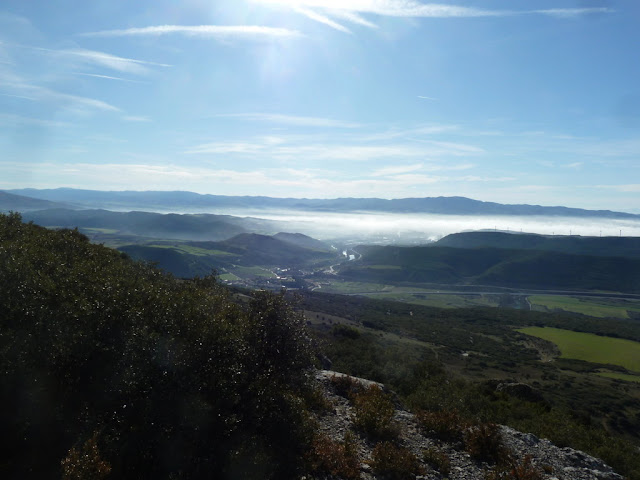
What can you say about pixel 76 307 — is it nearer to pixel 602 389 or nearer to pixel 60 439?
pixel 60 439

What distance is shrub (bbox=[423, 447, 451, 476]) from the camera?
10.8 metres

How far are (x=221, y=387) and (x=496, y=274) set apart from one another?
172111 millimetres

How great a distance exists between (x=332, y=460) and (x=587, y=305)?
5384 inches

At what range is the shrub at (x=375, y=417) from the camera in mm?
12516

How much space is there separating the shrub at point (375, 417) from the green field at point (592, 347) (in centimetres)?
6007

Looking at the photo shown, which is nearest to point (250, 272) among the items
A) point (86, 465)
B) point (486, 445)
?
point (486, 445)

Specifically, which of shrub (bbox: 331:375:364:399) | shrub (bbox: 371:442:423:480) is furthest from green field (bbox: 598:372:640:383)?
shrub (bbox: 371:442:423:480)

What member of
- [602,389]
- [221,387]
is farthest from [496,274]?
[221,387]

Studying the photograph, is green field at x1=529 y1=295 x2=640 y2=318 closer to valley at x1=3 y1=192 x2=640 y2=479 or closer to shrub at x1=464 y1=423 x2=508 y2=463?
valley at x1=3 y1=192 x2=640 y2=479

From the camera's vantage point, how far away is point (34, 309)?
9.72 metres

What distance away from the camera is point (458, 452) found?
473 inches

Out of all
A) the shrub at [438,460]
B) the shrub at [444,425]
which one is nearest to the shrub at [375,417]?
the shrub at [444,425]

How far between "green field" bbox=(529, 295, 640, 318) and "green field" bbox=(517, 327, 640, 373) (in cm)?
3495

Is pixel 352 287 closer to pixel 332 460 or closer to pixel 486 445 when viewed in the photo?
pixel 486 445
